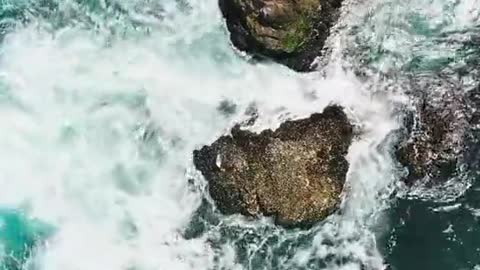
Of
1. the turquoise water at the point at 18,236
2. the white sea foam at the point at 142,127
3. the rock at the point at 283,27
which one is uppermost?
the rock at the point at 283,27

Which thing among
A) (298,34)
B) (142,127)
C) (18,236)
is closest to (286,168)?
(298,34)

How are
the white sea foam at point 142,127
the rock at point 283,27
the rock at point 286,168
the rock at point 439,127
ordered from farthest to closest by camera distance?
the white sea foam at point 142,127 → the rock at point 439,127 → the rock at point 286,168 → the rock at point 283,27

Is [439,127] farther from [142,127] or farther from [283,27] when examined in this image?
[142,127]

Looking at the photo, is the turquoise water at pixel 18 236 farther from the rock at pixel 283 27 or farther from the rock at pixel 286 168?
the rock at pixel 283 27

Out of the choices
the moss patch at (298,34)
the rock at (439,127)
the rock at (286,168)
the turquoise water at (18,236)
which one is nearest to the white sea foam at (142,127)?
the turquoise water at (18,236)

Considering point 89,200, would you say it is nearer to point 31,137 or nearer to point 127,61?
point 31,137
